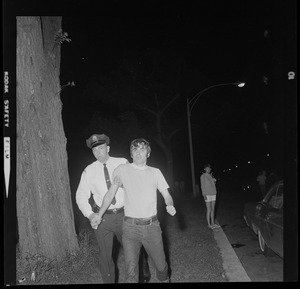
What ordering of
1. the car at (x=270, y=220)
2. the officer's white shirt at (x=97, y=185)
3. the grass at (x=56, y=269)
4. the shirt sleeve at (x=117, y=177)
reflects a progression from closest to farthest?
1. the shirt sleeve at (x=117, y=177)
2. the officer's white shirt at (x=97, y=185)
3. the grass at (x=56, y=269)
4. the car at (x=270, y=220)

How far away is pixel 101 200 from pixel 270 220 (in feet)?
8.93

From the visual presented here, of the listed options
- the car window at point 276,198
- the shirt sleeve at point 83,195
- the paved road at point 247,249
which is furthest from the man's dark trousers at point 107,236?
the car window at point 276,198

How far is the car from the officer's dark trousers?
7.49ft

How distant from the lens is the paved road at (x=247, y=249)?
5.62m

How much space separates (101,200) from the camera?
4578 mm

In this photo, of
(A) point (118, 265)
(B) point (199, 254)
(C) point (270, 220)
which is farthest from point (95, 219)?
(C) point (270, 220)

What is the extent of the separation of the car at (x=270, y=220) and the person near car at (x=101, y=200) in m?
2.32

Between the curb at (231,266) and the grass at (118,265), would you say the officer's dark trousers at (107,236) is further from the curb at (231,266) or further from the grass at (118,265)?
the curb at (231,266)

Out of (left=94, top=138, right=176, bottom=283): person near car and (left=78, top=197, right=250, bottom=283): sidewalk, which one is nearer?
(left=94, top=138, right=176, bottom=283): person near car

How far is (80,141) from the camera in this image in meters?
7.28

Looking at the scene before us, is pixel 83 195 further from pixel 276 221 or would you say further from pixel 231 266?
pixel 276 221

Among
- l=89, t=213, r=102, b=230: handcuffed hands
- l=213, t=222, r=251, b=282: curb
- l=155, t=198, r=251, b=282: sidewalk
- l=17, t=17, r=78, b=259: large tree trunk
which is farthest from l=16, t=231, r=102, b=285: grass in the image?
l=213, t=222, r=251, b=282: curb

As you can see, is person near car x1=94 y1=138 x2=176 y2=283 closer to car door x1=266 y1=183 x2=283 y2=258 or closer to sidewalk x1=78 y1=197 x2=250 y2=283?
sidewalk x1=78 y1=197 x2=250 y2=283

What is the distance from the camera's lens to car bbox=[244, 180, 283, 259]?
529 cm
